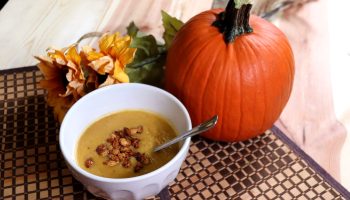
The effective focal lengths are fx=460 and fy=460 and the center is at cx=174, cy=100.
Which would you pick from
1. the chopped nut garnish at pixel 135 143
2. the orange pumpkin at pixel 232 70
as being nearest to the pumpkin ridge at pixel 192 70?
the orange pumpkin at pixel 232 70

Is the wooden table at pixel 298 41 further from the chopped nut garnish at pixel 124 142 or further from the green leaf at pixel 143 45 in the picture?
the chopped nut garnish at pixel 124 142

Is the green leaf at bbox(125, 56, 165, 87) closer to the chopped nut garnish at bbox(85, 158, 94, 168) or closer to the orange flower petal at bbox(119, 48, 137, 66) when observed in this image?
the orange flower petal at bbox(119, 48, 137, 66)

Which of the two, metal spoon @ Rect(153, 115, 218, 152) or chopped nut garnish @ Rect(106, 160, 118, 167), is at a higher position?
metal spoon @ Rect(153, 115, 218, 152)

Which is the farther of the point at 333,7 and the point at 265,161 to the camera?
the point at 333,7

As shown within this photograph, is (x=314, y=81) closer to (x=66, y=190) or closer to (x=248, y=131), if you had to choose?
(x=248, y=131)

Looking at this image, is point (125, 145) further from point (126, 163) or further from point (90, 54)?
point (90, 54)

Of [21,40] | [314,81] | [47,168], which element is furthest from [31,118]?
[314,81]

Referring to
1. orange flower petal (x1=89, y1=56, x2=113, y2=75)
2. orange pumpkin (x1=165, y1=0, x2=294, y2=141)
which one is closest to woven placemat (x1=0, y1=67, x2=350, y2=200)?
orange pumpkin (x1=165, y1=0, x2=294, y2=141)
